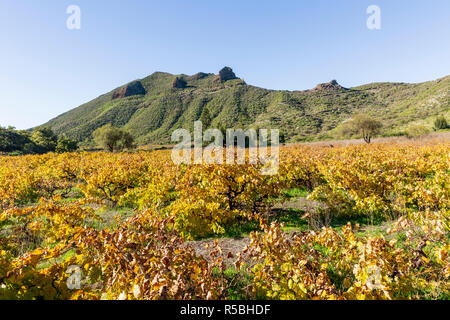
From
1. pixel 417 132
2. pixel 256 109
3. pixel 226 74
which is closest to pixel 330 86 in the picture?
pixel 256 109

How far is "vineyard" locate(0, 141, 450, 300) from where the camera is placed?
2314 mm

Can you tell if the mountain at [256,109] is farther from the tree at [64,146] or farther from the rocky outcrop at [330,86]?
the tree at [64,146]

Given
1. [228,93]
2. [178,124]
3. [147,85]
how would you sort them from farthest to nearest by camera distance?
[147,85] → [228,93] → [178,124]

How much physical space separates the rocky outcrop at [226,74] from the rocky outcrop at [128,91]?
2074 inches

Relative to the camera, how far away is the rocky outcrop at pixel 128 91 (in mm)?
130250

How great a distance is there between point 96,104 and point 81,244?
138 meters

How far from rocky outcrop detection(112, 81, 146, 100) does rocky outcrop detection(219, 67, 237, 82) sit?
2074 inches

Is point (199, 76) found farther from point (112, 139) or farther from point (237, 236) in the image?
point (237, 236)

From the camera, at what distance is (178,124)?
3477 inches

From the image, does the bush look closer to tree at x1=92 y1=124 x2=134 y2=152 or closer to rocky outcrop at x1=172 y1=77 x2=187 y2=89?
tree at x1=92 y1=124 x2=134 y2=152

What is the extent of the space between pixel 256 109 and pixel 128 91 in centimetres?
9178

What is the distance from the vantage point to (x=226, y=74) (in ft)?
462
